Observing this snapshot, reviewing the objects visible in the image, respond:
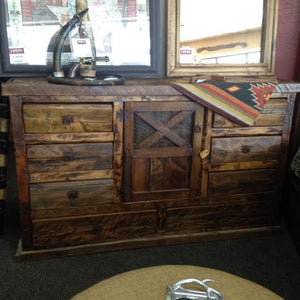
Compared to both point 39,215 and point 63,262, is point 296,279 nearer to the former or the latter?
point 63,262

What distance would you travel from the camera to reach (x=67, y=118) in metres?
1.61

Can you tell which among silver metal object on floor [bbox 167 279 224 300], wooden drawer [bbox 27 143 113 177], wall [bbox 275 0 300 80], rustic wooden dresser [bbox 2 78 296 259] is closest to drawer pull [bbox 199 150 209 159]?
rustic wooden dresser [bbox 2 78 296 259]

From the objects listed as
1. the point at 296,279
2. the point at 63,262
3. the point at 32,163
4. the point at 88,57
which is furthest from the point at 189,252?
the point at 88,57

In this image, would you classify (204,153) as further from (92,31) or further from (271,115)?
(92,31)

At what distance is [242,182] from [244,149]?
0.19 metres

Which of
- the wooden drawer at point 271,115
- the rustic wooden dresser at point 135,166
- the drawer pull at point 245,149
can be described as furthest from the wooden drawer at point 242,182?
the wooden drawer at point 271,115

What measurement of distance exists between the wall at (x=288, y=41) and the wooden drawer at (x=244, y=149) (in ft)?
1.98

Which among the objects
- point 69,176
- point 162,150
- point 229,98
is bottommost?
point 69,176

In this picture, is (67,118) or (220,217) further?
(220,217)

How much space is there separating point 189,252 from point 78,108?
956mm

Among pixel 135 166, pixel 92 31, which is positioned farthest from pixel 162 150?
pixel 92 31

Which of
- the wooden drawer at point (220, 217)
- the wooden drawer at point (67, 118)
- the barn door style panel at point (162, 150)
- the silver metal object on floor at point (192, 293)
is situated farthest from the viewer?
the wooden drawer at point (220, 217)

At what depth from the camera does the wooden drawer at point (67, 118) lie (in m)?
1.57

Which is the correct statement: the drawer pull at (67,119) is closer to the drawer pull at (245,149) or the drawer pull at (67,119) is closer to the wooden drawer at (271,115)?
the wooden drawer at (271,115)
